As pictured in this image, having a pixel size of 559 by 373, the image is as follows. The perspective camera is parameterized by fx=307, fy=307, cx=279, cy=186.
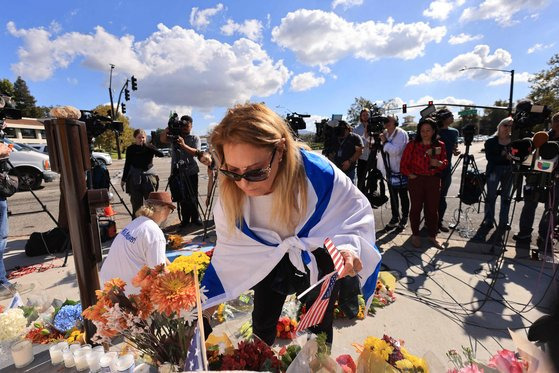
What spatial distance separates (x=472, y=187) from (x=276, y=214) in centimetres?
469

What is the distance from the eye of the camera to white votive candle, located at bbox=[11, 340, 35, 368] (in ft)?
4.91

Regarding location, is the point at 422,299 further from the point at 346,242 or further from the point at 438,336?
the point at 346,242

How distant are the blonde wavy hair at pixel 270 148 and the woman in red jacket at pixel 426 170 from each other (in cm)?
319

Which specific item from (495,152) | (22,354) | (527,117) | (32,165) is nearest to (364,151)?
(495,152)

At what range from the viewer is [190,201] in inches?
224

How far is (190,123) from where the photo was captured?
5391 millimetres

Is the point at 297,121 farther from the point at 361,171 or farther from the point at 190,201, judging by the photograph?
the point at 190,201

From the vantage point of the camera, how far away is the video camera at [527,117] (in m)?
3.12

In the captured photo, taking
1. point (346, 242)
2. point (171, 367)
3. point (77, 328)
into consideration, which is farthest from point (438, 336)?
point (77, 328)

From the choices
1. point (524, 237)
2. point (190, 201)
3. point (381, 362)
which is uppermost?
point (381, 362)

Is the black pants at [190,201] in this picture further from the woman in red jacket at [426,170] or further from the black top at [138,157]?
the woman in red jacket at [426,170]

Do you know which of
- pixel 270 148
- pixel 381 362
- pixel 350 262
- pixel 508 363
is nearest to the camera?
pixel 508 363

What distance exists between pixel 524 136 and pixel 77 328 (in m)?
4.52

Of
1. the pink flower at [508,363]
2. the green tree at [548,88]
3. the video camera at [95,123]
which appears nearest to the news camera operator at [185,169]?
the video camera at [95,123]
